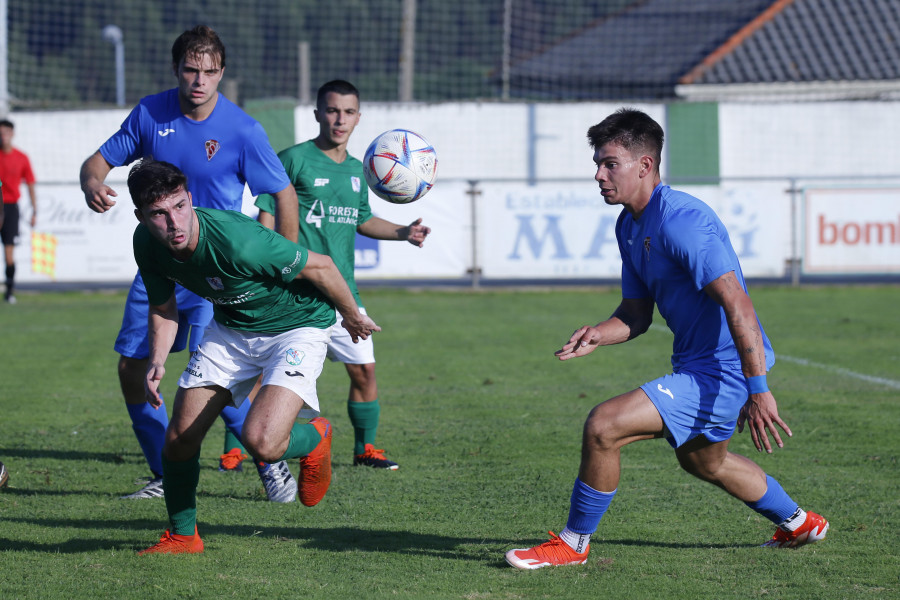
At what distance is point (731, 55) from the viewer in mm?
26125

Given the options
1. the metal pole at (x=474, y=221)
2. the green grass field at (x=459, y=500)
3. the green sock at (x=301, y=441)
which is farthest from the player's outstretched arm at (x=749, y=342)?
the metal pole at (x=474, y=221)

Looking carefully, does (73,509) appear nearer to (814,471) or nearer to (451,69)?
(814,471)

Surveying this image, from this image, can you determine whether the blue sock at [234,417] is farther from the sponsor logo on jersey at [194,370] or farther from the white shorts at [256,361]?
the sponsor logo on jersey at [194,370]

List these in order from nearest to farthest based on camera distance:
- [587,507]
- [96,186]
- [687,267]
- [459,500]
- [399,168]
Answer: [687,267]
[587,507]
[96,186]
[459,500]
[399,168]

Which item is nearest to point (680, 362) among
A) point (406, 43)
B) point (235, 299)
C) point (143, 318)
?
point (235, 299)

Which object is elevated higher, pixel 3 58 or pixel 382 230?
pixel 3 58

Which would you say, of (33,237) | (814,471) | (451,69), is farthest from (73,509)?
(451,69)

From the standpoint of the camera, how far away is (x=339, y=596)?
11.9 feet

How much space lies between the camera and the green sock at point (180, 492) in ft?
13.6

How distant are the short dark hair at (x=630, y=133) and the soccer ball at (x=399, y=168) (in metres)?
1.80

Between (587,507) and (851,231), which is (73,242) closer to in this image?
(851,231)

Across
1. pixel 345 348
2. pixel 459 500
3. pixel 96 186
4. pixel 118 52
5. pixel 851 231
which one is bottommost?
pixel 459 500

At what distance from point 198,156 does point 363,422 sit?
5.97 feet

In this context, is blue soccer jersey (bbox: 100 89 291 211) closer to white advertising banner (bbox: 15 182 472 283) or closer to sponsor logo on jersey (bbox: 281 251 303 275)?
sponsor logo on jersey (bbox: 281 251 303 275)
